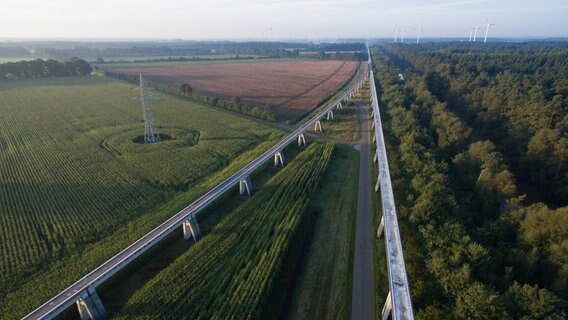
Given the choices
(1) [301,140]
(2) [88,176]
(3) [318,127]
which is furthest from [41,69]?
(1) [301,140]

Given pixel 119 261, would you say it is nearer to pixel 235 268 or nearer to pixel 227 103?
pixel 235 268

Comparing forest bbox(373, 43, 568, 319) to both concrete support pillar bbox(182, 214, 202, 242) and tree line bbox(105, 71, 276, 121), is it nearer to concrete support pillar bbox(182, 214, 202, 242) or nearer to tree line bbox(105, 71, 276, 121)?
concrete support pillar bbox(182, 214, 202, 242)

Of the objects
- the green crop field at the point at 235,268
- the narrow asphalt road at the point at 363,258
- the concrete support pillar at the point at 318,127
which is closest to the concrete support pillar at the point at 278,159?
the green crop field at the point at 235,268

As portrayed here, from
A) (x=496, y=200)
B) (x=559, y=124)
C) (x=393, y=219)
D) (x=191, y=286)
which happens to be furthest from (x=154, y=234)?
→ (x=559, y=124)

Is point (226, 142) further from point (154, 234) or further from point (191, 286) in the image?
point (191, 286)

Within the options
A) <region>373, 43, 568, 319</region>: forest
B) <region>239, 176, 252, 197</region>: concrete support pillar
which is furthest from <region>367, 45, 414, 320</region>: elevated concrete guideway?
<region>239, 176, 252, 197</region>: concrete support pillar

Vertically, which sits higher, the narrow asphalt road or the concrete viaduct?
the concrete viaduct
